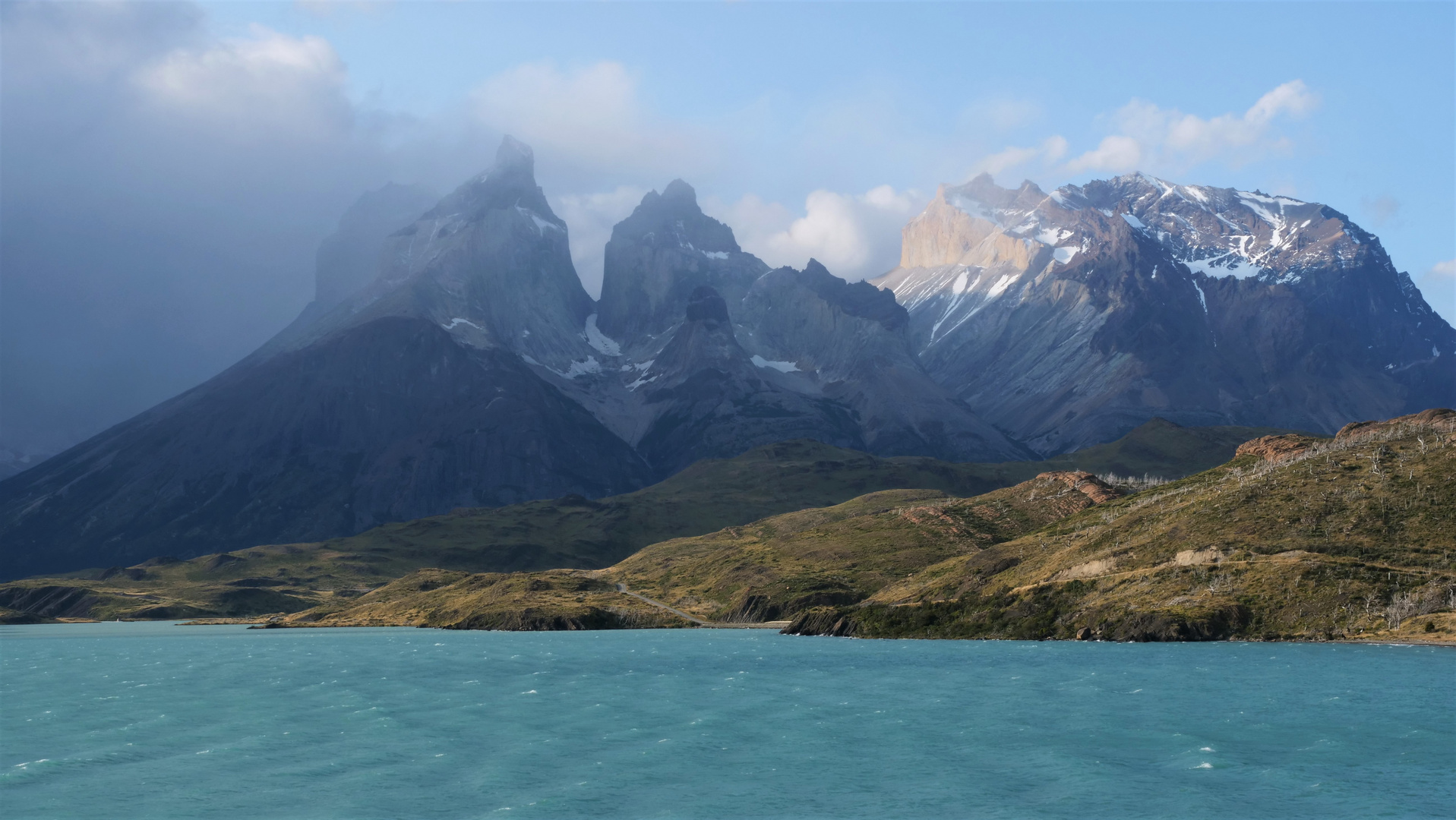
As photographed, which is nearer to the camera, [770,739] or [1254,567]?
[770,739]

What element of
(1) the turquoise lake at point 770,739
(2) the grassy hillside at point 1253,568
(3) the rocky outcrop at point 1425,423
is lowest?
(1) the turquoise lake at point 770,739

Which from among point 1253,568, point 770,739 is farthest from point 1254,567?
point 770,739

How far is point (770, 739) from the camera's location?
77125 mm

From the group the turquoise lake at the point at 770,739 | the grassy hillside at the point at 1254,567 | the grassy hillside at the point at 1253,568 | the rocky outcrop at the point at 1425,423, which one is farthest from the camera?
the rocky outcrop at the point at 1425,423

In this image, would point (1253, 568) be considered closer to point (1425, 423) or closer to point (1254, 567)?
point (1254, 567)

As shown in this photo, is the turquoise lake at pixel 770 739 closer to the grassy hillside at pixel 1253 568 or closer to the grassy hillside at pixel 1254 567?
the grassy hillside at pixel 1253 568

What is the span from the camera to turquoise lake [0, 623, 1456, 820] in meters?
59.5

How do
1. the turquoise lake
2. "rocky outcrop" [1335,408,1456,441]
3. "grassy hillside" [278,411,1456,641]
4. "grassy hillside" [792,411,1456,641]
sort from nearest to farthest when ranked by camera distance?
the turquoise lake, "grassy hillside" [278,411,1456,641], "grassy hillside" [792,411,1456,641], "rocky outcrop" [1335,408,1456,441]

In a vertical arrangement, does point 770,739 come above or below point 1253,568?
below

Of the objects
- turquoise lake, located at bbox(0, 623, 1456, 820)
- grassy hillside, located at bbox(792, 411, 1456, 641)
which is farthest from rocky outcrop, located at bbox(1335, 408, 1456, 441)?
turquoise lake, located at bbox(0, 623, 1456, 820)

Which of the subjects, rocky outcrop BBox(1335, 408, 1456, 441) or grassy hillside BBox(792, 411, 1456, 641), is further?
rocky outcrop BBox(1335, 408, 1456, 441)

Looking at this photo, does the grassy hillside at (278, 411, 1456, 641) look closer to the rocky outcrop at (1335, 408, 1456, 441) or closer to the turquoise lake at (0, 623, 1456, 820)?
the rocky outcrop at (1335, 408, 1456, 441)

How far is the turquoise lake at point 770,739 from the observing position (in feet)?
195

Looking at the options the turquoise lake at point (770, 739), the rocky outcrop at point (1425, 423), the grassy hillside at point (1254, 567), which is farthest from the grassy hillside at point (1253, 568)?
A: the turquoise lake at point (770, 739)
